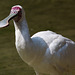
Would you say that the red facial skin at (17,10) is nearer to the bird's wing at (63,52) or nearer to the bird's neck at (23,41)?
the bird's neck at (23,41)

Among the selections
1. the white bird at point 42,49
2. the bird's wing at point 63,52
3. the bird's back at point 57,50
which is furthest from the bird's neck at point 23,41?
the bird's wing at point 63,52

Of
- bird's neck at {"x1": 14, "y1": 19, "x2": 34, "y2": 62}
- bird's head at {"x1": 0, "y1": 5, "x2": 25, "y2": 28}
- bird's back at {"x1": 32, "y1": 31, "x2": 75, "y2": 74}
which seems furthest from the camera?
bird's back at {"x1": 32, "y1": 31, "x2": 75, "y2": 74}

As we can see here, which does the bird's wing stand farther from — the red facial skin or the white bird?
the red facial skin

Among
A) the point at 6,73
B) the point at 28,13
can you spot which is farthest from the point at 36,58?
the point at 28,13

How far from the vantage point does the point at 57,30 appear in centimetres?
849

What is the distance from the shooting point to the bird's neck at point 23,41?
14.8ft


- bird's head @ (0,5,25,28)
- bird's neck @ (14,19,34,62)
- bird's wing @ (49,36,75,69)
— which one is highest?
bird's head @ (0,5,25,28)

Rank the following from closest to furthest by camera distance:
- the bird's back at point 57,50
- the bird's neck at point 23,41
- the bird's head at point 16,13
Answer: the bird's head at point 16,13, the bird's neck at point 23,41, the bird's back at point 57,50

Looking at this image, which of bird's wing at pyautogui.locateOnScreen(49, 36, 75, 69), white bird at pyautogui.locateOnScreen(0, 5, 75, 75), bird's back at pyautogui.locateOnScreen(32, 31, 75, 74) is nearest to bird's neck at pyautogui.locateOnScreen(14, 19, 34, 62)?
white bird at pyautogui.locateOnScreen(0, 5, 75, 75)

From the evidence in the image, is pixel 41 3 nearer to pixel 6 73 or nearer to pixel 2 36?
pixel 2 36

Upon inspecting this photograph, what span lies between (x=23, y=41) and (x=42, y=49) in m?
0.36

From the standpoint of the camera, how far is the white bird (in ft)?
14.8

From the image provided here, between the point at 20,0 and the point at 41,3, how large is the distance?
0.94m

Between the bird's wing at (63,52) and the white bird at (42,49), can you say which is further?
the bird's wing at (63,52)
